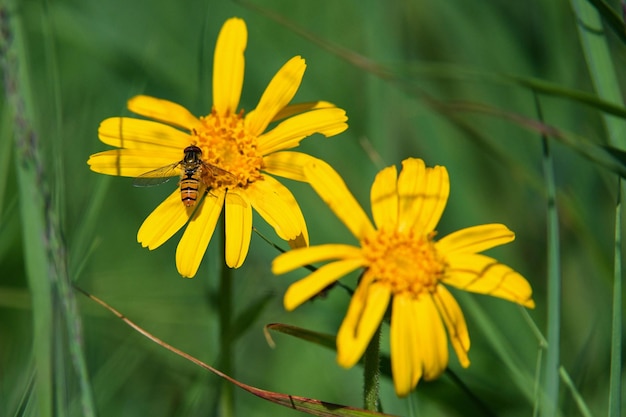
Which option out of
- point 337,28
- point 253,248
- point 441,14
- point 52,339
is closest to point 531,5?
point 441,14

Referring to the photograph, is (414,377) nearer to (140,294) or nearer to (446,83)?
(140,294)

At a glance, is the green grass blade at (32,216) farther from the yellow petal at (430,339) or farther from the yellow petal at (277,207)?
the yellow petal at (430,339)

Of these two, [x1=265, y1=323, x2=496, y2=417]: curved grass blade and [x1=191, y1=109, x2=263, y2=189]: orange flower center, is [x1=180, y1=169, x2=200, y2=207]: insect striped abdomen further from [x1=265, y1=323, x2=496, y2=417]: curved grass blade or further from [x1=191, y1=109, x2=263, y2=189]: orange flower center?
[x1=265, y1=323, x2=496, y2=417]: curved grass blade

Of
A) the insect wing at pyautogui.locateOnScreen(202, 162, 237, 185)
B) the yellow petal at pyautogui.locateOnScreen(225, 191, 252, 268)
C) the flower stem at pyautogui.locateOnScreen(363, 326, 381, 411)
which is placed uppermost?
the insect wing at pyautogui.locateOnScreen(202, 162, 237, 185)

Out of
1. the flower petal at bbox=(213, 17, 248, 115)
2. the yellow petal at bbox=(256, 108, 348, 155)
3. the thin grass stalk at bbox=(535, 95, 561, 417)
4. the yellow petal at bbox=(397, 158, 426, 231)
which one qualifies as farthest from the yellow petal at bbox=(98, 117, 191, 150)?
the thin grass stalk at bbox=(535, 95, 561, 417)

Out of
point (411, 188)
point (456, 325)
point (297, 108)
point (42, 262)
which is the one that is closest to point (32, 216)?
point (42, 262)

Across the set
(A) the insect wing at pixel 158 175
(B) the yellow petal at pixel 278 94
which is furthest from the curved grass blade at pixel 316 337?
(B) the yellow petal at pixel 278 94

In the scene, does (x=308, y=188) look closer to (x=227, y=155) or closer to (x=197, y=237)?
(x=227, y=155)
